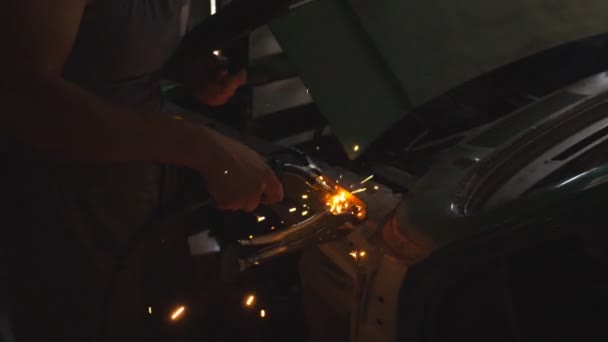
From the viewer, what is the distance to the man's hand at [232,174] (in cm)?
132

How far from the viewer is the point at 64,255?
152 centimetres

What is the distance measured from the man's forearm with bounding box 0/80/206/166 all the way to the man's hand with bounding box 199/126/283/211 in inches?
1.6

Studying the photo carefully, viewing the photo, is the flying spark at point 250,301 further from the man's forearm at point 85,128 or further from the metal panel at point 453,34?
the man's forearm at point 85,128

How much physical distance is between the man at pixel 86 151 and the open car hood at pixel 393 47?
2.59 ft

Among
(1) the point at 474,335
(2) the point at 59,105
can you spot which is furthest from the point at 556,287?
(2) the point at 59,105

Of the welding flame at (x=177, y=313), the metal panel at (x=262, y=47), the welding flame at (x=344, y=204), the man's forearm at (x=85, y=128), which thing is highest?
the man's forearm at (x=85, y=128)

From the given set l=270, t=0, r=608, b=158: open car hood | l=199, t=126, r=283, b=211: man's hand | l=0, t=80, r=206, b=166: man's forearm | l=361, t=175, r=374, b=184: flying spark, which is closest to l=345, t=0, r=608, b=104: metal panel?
l=270, t=0, r=608, b=158: open car hood

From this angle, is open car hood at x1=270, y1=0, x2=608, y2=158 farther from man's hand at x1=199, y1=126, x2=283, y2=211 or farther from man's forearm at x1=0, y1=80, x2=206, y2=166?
man's forearm at x1=0, y1=80, x2=206, y2=166

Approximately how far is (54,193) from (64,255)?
16 centimetres

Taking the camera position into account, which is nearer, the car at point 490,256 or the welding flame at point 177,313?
the car at point 490,256

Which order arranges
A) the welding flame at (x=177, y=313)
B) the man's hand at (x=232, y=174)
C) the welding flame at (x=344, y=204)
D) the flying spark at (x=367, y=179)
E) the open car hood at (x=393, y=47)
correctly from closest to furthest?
1. the man's hand at (x=232, y=174)
2. the welding flame at (x=344, y=204)
3. the flying spark at (x=367, y=179)
4. the open car hood at (x=393, y=47)
5. the welding flame at (x=177, y=313)

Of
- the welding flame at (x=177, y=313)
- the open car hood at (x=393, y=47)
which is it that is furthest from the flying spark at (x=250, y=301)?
the open car hood at (x=393, y=47)

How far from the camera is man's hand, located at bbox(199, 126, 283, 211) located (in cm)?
132

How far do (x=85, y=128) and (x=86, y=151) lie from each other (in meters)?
0.05
